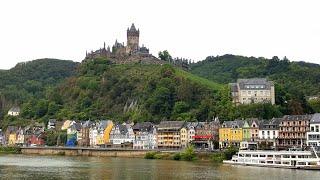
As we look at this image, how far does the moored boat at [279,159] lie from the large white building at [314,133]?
1276 cm

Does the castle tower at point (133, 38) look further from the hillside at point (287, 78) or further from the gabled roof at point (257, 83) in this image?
the gabled roof at point (257, 83)

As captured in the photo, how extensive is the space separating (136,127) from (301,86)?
54.9m

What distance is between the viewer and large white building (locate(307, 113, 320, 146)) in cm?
8638

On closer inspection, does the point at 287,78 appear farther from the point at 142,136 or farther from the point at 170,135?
the point at 142,136

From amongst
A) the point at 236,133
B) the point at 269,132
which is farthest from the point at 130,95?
the point at 269,132

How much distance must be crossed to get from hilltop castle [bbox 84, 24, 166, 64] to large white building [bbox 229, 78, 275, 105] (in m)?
58.6

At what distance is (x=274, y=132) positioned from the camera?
3701 inches

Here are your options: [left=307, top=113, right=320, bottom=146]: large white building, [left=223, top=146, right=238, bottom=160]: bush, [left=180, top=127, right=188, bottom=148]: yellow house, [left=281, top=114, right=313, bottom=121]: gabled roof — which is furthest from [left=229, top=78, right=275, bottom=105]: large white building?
[left=223, top=146, right=238, bottom=160]: bush

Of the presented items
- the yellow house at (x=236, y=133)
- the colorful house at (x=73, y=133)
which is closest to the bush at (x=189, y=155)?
the yellow house at (x=236, y=133)

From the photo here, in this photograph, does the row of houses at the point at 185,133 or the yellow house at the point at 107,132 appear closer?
the row of houses at the point at 185,133

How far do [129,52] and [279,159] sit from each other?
114 meters

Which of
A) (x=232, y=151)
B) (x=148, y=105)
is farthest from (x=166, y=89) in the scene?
(x=232, y=151)

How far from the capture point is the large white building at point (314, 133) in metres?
86.4

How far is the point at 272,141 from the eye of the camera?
308 ft
